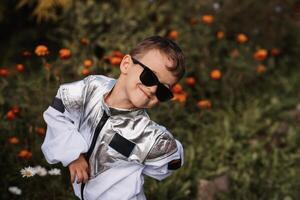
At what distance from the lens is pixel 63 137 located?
86.9 inches

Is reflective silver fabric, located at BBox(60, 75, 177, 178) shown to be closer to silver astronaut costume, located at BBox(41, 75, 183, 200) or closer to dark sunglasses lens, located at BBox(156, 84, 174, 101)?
silver astronaut costume, located at BBox(41, 75, 183, 200)

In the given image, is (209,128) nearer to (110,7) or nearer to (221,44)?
(221,44)

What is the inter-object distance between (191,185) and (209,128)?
770 mm

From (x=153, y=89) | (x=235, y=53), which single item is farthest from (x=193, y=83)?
(x=153, y=89)

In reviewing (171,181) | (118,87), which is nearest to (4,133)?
(171,181)

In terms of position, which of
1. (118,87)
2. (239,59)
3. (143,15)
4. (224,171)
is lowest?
(224,171)

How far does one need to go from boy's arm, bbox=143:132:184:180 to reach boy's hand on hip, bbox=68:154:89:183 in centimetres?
28

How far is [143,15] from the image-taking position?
527 centimetres

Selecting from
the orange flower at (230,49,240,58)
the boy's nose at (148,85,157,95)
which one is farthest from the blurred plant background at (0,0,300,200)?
the boy's nose at (148,85,157,95)

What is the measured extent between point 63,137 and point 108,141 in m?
0.20

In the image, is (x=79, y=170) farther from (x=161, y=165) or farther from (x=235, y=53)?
(x=235, y=53)

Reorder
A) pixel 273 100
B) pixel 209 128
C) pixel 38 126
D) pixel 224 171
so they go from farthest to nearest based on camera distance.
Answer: pixel 273 100 < pixel 209 128 < pixel 224 171 < pixel 38 126

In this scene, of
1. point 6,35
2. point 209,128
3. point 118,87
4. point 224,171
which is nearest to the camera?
point 118,87

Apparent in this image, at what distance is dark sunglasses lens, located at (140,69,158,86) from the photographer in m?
2.09
